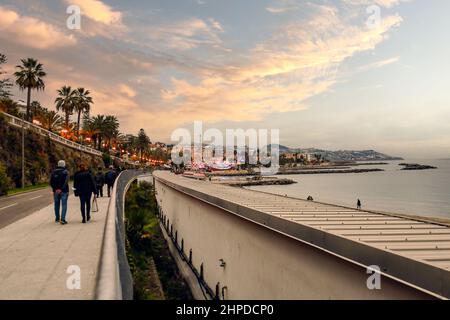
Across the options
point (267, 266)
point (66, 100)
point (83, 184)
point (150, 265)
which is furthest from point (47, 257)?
point (66, 100)

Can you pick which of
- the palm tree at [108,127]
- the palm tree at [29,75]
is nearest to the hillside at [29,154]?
the palm tree at [29,75]

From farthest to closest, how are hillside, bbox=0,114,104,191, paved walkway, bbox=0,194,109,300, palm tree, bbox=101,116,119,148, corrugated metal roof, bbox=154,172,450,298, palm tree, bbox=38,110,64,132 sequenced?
palm tree, bbox=101,116,119,148 → palm tree, bbox=38,110,64,132 → hillside, bbox=0,114,104,191 → corrugated metal roof, bbox=154,172,450,298 → paved walkway, bbox=0,194,109,300

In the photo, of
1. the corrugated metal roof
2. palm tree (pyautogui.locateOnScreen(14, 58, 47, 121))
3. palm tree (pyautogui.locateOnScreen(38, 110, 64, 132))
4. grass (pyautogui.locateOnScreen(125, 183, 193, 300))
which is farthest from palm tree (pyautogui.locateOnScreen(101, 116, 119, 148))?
the corrugated metal roof

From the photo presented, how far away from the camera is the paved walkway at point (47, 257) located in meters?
5.39

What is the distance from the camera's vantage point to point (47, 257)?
741 centimetres

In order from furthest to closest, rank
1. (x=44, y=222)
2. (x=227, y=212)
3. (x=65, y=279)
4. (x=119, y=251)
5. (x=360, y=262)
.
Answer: (x=227, y=212) < (x=44, y=222) < (x=360, y=262) < (x=65, y=279) < (x=119, y=251)

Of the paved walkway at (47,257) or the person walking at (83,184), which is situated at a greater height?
the person walking at (83,184)

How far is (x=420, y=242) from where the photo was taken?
24.4 feet

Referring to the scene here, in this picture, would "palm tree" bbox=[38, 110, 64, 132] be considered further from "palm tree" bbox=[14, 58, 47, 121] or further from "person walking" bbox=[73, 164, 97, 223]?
"person walking" bbox=[73, 164, 97, 223]

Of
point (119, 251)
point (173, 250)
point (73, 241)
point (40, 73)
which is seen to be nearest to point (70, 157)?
point (40, 73)

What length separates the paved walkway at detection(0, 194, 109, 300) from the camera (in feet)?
17.7

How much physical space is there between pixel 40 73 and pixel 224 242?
186 ft

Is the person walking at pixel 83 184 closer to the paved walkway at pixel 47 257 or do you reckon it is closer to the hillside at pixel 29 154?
the paved walkway at pixel 47 257
